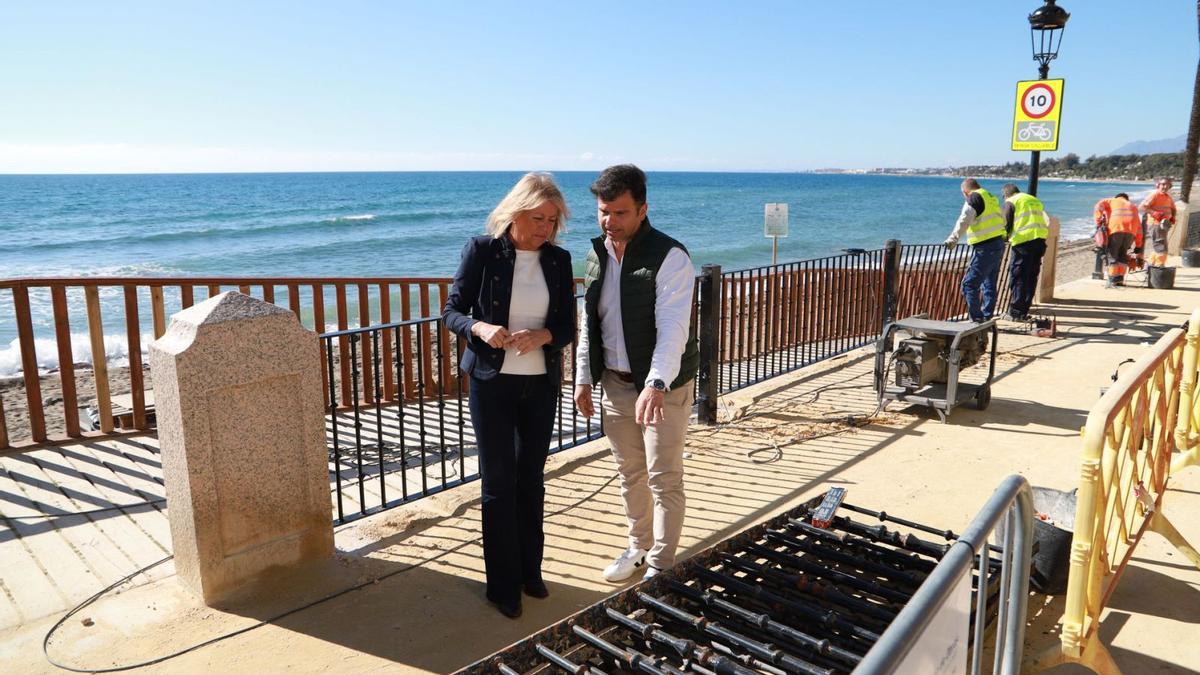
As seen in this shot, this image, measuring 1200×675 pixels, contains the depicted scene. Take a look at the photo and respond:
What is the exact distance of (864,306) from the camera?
370 inches

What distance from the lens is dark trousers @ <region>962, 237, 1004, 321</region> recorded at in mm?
9758

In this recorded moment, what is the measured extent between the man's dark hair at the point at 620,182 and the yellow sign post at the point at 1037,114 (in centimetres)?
922

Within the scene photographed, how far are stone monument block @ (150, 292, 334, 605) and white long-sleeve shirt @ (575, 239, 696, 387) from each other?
4.76 feet

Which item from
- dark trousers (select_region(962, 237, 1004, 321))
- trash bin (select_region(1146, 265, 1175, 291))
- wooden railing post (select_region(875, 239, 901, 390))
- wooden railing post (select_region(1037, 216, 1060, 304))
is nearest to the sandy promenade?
wooden railing post (select_region(875, 239, 901, 390))

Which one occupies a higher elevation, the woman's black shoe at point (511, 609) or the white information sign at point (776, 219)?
the white information sign at point (776, 219)

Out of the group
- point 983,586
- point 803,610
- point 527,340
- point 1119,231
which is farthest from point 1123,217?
point 983,586

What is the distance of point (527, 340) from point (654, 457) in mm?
805

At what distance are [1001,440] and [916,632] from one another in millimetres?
5427

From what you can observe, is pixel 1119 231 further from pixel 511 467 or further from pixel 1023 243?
pixel 511 467

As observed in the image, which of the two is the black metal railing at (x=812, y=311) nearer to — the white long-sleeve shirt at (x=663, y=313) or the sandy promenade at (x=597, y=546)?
the sandy promenade at (x=597, y=546)

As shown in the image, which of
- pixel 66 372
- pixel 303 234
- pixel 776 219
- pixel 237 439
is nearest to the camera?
pixel 237 439

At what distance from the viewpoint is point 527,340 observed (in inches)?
134

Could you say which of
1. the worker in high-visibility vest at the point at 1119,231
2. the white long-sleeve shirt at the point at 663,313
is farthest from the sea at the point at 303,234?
the worker in high-visibility vest at the point at 1119,231

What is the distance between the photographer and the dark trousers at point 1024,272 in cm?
1087
